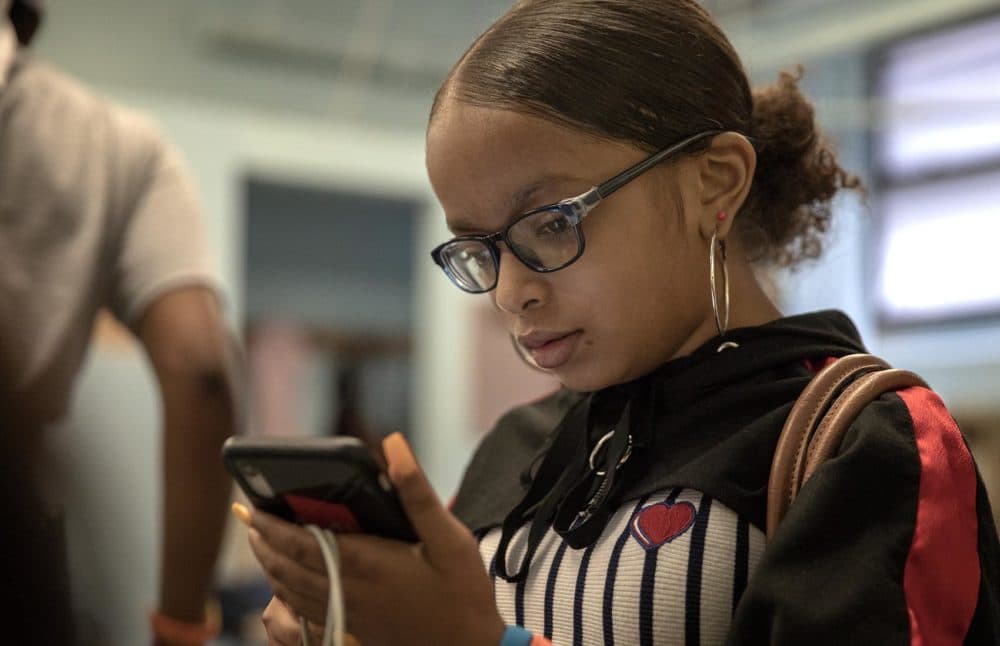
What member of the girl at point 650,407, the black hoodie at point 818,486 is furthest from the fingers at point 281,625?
the black hoodie at point 818,486

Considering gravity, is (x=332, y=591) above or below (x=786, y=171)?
below

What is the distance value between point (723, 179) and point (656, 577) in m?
0.33

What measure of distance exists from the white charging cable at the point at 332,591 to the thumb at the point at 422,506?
5cm

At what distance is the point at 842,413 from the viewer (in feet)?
2.49

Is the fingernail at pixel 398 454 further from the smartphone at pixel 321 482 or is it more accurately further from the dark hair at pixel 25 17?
the dark hair at pixel 25 17

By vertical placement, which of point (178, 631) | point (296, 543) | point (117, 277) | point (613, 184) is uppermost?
point (613, 184)

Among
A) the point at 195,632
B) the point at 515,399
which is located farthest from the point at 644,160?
the point at 515,399

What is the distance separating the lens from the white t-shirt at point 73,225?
4.67 feet

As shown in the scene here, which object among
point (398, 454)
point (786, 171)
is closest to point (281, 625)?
point (398, 454)

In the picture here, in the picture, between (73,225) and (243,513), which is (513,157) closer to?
(243,513)

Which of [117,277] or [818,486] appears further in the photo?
[117,277]

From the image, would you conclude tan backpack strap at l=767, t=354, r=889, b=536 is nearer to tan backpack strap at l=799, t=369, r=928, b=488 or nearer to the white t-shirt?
tan backpack strap at l=799, t=369, r=928, b=488

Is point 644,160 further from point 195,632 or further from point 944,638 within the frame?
point 195,632

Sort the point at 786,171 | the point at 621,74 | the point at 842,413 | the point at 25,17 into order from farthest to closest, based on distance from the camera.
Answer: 1. the point at 25,17
2. the point at 786,171
3. the point at 621,74
4. the point at 842,413
